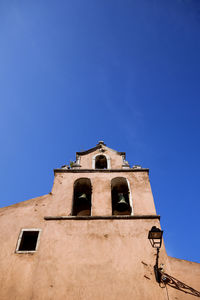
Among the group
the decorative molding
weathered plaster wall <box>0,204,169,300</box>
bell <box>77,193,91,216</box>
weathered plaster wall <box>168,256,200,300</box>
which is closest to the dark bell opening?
weathered plaster wall <box>0,204,169,300</box>

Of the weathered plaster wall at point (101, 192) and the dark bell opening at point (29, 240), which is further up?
the weathered plaster wall at point (101, 192)

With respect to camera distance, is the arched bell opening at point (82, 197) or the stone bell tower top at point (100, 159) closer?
the arched bell opening at point (82, 197)

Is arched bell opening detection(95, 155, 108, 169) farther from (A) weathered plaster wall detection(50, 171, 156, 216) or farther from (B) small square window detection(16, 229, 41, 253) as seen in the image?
(B) small square window detection(16, 229, 41, 253)

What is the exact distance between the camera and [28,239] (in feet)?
26.8

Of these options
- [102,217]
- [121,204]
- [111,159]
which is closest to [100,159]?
Result: [111,159]

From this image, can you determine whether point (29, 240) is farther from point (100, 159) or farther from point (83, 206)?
point (100, 159)

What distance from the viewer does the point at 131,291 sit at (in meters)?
6.38

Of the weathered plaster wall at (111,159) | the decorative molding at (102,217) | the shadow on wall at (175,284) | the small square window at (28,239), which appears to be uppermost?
the weathered plaster wall at (111,159)

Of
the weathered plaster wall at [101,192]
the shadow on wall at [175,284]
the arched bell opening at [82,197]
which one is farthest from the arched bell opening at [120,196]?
the shadow on wall at [175,284]

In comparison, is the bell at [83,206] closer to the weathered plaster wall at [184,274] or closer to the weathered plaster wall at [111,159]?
the weathered plaster wall at [111,159]

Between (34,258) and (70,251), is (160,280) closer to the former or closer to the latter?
(70,251)

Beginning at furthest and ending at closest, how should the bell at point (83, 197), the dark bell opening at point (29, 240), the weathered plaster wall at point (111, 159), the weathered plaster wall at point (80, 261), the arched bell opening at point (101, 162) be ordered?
the arched bell opening at point (101, 162), the weathered plaster wall at point (111, 159), the bell at point (83, 197), the dark bell opening at point (29, 240), the weathered plaster wall at point (80, 261)

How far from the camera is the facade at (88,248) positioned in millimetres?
6461

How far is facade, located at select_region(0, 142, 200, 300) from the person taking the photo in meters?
6.46
